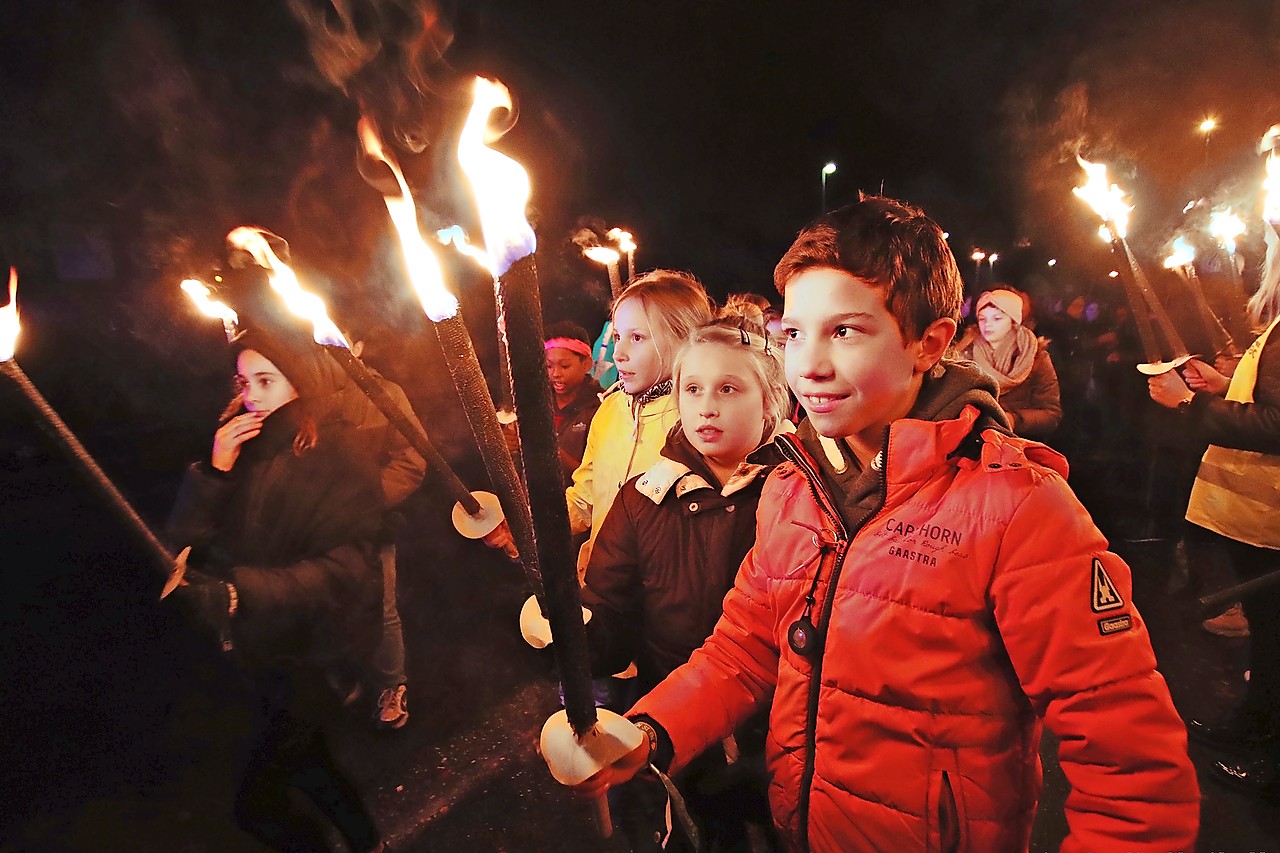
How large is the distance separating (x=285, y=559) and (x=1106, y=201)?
4488 mm

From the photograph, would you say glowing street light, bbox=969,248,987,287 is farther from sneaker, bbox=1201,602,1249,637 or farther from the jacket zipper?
the jacket zipper

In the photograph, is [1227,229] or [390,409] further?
[1227,229]

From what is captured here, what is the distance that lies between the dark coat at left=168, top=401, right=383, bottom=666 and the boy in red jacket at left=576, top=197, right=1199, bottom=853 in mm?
2023

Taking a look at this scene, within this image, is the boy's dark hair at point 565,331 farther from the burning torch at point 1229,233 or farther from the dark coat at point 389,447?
the burning torch at point 1229,233

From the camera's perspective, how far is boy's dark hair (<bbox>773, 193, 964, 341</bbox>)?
4.93 feet

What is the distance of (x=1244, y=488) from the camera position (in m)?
3.00

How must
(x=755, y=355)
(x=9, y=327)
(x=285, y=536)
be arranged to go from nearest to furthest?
(x=9, y=327) < (x=755, y=355) < (x=285, y=536)

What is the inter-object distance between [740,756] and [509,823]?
1709 millimetres

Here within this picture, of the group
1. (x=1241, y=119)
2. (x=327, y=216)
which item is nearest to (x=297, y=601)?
(x=327, y=216)

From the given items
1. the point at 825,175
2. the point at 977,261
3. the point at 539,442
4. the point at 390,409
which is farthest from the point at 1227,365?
the point at 977,261

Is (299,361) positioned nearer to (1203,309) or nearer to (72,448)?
(72,448)

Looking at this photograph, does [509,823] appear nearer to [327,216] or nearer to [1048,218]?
[327,216]

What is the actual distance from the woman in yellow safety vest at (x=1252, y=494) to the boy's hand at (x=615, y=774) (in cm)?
331

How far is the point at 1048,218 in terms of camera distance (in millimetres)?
19797
